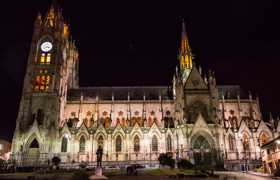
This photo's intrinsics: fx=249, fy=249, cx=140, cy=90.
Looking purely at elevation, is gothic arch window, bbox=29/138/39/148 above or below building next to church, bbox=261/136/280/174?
above

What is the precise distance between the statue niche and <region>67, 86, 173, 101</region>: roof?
1006 centimetres

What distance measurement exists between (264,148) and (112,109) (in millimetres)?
32953

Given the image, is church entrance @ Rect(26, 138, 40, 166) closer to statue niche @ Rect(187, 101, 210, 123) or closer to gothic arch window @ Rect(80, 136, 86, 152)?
gothic arch window @ Rect(80, 136, 86, 152)

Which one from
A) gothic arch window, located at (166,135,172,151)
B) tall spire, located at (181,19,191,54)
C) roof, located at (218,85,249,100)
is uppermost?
tall spire, located at (181,19,191,54)

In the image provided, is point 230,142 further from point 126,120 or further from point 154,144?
point 126,120

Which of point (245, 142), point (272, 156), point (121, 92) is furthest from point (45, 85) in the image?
point (272, 156)

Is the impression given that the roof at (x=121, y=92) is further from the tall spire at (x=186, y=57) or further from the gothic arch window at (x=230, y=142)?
the gothic arch window at (x=230, y=142)

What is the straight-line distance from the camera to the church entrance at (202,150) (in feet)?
155

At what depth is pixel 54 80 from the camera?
181 ft

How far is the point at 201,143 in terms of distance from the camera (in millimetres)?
48438

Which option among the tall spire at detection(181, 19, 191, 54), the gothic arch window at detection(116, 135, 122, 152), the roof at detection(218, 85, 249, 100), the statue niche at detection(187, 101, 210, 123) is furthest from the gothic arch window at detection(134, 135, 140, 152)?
the tall spire at detection(181, 19, 191, 54)

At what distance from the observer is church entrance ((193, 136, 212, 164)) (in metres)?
47.1

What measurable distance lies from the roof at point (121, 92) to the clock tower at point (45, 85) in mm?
3967

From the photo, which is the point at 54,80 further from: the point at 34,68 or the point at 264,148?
the point at 264,148
